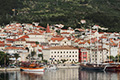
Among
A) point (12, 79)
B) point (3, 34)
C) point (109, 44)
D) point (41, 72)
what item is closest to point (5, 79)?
point (12, 79)

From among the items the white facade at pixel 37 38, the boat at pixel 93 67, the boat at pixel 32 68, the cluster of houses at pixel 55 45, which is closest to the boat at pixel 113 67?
the boat at pixel 93 67

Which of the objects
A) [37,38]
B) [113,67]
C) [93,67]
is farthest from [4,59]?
[37,38]

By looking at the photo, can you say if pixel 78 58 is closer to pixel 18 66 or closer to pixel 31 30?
pixel 18 66

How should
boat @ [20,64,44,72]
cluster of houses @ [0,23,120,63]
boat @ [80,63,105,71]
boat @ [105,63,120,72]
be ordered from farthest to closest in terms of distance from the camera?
cluster of houses @ [0,23,120,63] < boat @ [80,63,105,71] < boat @ [105,63,120,72] < boat @ [20,64,44,72]

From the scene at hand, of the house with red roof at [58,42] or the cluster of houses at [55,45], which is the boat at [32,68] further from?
the house with red roof at [58,42]

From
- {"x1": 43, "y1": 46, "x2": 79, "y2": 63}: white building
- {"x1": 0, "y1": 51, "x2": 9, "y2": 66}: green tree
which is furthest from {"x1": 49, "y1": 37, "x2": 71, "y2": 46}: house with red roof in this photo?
{"x1": 0, "y1": 51, "x2": 9, "y2": 66}: green tree

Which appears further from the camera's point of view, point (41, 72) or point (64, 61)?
point (64, 61)

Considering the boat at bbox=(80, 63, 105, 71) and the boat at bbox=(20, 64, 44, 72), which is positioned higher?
the boat at bbox=(20, 64, 44, 72)

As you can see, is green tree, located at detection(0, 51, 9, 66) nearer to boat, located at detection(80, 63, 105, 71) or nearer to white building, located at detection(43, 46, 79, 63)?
boat, located at detection(80, 63, 105, 71)

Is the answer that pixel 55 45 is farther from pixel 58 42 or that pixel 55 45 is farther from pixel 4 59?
pixel 4 59

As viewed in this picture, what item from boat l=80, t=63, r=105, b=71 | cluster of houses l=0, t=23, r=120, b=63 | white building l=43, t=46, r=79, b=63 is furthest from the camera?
white building l=43, t=46, r=79, b=63
